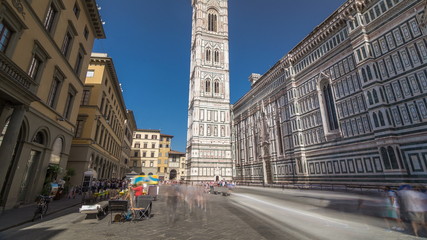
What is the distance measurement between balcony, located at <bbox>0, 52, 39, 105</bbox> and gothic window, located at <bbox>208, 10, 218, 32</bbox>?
5413 cm

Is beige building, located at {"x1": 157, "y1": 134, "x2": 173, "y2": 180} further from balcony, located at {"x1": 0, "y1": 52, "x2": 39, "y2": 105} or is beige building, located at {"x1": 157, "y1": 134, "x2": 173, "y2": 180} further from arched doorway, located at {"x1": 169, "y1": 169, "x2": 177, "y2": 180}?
balcony, located at {"x1": 0, "y1": 52, "x2": 39, "y2": 105}

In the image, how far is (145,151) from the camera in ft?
216

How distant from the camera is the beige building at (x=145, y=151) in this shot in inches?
2534

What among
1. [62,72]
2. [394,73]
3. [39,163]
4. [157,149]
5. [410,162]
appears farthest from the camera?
[157,149]

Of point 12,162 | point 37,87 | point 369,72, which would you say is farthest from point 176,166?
point 37,87

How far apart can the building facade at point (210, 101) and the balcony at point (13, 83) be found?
37.6m

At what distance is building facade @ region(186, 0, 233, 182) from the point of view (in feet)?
153

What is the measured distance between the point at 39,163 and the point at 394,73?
3352 cm

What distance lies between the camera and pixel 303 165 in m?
32.3

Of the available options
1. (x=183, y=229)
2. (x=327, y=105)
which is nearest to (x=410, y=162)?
(x=327, y=105)

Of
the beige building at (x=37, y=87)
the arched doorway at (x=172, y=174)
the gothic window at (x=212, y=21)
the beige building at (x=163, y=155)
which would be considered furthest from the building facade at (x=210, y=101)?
the beige building at (x=37, y=87)

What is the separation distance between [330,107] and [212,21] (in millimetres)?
43651

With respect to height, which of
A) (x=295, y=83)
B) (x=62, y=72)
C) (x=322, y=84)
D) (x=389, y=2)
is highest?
(x=389, y=2)

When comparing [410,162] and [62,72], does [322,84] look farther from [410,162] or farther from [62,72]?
[62,72]
